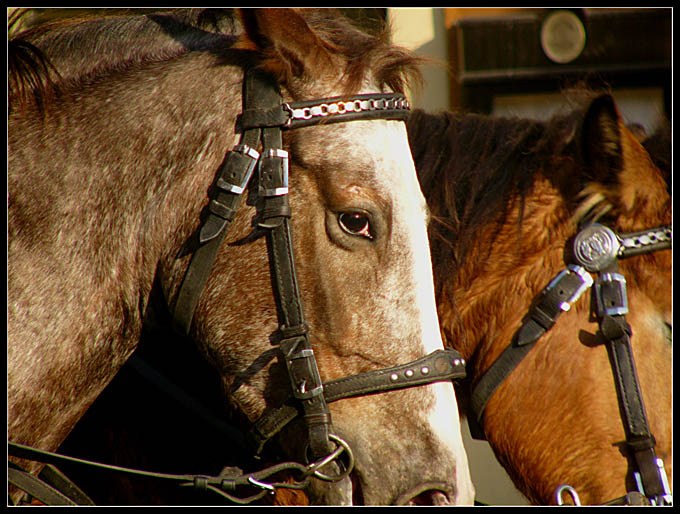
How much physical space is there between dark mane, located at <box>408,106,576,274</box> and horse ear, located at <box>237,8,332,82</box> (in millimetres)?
658

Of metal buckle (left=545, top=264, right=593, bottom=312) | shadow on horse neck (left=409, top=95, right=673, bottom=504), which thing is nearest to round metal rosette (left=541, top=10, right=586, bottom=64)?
shadow on horse neck (left=409, top=95, right=673, bottom=504)

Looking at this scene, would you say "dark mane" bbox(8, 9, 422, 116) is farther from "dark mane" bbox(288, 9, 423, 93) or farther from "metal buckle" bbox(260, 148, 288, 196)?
"metal buckle" bbox(260, 148, 288, 196)

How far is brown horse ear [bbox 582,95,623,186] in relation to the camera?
2.01m

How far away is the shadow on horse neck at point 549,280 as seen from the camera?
1.93 metres

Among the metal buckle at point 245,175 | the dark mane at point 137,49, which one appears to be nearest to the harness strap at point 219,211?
the metal buckle at point 245,175

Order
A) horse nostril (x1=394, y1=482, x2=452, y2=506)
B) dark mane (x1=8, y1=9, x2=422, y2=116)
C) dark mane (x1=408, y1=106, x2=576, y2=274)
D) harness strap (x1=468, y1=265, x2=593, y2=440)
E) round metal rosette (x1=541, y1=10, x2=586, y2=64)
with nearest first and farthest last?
horse nostril (x1=394, y1=482, x2=452, y2=506)
dark mane (x1=8, y1=9, x2=422, y2=116)
harness strap (x1=468, y1=265, x2=593, y2=440)
dark mane (x1=408, y1=106, x2=576, y2=274)
round metal rosette (x1=541, y1=10, x2=586, y2=64)

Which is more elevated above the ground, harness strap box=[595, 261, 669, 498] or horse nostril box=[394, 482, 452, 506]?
harness strap box=[595, 261, 669, 498]

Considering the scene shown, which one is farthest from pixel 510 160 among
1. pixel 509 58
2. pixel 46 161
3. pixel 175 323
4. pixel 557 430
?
pixel 509 58

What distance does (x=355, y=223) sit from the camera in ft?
5.34

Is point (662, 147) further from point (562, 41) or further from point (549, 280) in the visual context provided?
point (562, 41)

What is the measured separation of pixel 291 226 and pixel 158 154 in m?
0.38

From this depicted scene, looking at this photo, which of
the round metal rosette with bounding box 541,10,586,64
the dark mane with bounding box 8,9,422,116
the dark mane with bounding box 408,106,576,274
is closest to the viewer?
the dark mane with bounding box 8,9,422,116

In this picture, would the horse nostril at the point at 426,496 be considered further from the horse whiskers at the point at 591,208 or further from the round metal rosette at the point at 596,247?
the horse whiskers at the point at 591,208

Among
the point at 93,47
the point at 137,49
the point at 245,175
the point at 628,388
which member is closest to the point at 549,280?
the point at 628,388
